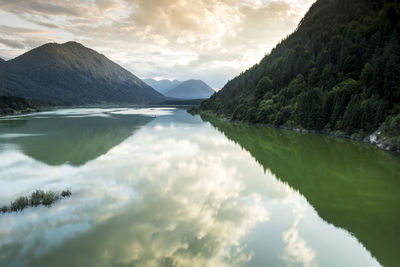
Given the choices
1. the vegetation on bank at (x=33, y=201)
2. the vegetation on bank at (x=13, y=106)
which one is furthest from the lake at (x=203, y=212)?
the vegetation on bank at (x=13, y=106)

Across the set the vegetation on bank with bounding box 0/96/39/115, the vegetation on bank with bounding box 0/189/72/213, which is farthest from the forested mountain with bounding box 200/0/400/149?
the vegetation on bank with bounding box 0/96/39/115

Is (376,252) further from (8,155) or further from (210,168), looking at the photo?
(8,155)

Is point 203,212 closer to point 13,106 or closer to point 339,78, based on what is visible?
point 339,78

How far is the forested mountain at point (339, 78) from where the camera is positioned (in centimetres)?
5031

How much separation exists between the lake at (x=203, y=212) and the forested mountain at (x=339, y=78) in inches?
694

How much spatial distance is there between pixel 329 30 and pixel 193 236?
11735 centimetres

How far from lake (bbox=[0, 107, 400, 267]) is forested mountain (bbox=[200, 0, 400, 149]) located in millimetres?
17637

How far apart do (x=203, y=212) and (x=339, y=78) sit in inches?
2822

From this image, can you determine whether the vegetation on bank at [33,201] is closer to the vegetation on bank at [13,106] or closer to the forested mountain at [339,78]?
the forested mountain at [339,78]

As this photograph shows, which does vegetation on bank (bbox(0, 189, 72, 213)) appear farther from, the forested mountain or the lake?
the forested mountain

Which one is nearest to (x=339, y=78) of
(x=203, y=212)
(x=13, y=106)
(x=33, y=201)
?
(x=203, y=212)

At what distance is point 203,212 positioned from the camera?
58.5 feet

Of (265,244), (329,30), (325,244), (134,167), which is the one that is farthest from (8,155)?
(329,30)

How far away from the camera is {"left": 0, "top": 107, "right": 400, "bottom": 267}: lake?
12.5 metres
